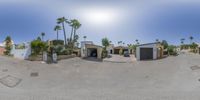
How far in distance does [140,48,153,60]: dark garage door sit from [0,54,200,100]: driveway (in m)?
7.21

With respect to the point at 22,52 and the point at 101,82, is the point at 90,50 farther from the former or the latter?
the point at 101,82

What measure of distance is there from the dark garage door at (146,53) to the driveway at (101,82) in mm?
7208

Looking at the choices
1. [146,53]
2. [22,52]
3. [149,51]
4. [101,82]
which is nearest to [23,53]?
[22,52]

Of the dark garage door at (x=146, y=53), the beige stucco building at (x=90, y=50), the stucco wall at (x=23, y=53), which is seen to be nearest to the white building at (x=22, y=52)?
the stucco wall at (x=23, y=53)

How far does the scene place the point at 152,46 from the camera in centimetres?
3031

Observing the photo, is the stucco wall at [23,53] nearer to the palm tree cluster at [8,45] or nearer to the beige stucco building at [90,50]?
the palm tree cluster at [8,45]

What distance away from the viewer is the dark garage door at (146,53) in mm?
30438

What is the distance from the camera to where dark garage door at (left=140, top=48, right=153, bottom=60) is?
99.9 feet

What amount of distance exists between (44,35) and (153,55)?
28.4 meters

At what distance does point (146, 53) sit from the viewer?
30688 millimetres

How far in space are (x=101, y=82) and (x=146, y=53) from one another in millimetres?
15078

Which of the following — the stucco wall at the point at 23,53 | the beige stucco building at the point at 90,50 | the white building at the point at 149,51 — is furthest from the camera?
the beige stucco building at the point at 90,50

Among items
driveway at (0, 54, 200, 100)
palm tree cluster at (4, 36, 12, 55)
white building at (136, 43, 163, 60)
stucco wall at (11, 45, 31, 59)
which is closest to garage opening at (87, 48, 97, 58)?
white building at (136, 43, 163, 60)

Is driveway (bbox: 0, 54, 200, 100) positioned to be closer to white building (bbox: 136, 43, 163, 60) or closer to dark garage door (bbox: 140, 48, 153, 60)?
white building (bbox: 136, 43, 163, 60)
